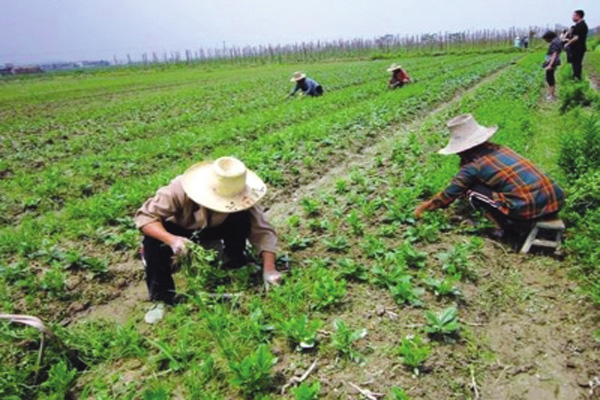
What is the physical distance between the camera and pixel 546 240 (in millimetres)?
4484

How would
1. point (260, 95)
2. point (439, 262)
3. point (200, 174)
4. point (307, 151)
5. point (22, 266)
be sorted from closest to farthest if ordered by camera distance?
point (200, 174), point (439, 262), point (22, 266), point (307, 151), point (260, 95)

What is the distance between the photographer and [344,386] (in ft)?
9.04

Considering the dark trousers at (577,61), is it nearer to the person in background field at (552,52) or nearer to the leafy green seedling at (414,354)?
the person in background field at (552,52)

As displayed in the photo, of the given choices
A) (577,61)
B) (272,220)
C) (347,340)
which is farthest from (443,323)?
(577,61)

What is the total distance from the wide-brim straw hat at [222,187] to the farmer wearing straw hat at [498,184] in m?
2.27

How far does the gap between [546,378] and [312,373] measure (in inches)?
62.4

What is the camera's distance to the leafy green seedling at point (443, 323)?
3102 millimetres

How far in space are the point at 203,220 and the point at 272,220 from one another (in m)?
2.00

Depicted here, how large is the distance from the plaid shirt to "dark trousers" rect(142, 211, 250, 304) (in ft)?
7.42

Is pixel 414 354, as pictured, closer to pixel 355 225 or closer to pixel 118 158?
pixel 355 225

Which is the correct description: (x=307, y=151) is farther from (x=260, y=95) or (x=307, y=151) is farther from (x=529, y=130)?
(x=260, y=95)

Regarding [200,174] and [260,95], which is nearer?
[200,174]

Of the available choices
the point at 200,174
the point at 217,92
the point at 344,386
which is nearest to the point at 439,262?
the point at 344,386

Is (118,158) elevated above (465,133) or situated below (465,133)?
below
